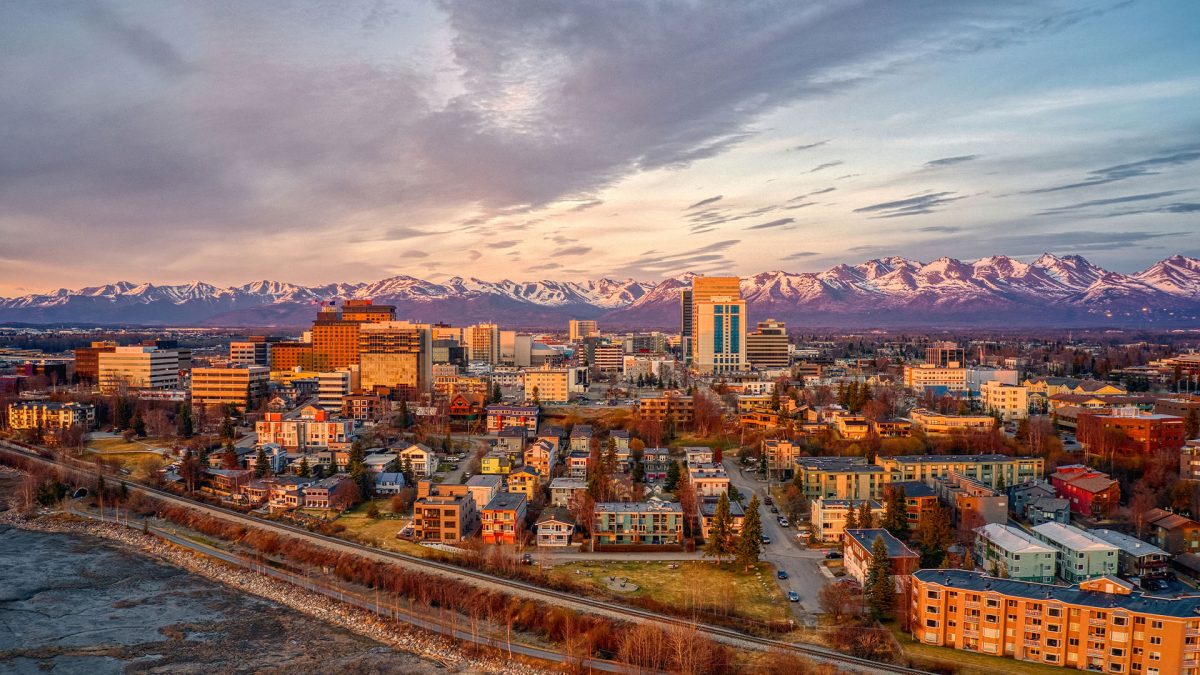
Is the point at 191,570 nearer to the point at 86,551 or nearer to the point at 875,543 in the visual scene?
the point at 86,551

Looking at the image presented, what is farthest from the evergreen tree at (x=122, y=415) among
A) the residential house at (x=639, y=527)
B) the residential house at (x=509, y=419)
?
the residential house at (x=639, y=527)

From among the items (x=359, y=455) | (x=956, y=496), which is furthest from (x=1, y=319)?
(x=956, y=496)

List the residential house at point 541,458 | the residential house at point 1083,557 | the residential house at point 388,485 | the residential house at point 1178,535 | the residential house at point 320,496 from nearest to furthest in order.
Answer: the residential house at point 1083,557 < the residential house at point 1178,535 < the residential house at point 320,496 < the residential house at point 388,485 < the residential house at point 541,458

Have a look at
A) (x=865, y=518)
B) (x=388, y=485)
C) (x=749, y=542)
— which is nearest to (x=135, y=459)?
(x=388, y=485)

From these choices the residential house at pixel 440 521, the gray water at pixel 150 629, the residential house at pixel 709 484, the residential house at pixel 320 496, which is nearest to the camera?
the gray water at pixel 150 629

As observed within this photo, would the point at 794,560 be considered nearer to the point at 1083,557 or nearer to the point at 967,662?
the point at 967,662

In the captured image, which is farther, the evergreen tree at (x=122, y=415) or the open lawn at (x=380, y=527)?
the evergreen tree at (x=122, y=415)

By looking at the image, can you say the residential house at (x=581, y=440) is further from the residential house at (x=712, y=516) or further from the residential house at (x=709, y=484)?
the residential house at (x=712, y=516)
